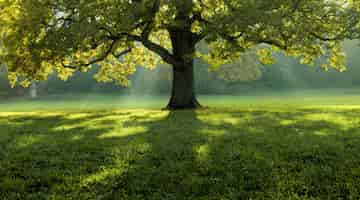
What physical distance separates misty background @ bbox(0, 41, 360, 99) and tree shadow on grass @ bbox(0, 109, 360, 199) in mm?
59050

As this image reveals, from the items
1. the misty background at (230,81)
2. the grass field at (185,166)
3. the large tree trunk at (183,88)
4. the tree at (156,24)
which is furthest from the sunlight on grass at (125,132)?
the misty background at (230,81)

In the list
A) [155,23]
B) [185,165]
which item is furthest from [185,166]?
[155,23]

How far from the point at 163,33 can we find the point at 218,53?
1120cm

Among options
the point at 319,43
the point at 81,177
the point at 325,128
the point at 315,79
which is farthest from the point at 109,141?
the point at 315,79

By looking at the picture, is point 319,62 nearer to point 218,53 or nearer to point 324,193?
point 218,53

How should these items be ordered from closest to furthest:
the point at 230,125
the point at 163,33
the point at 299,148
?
the point at 299,148, the point at 230,125, the point at 163,33

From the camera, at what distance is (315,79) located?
9512cm

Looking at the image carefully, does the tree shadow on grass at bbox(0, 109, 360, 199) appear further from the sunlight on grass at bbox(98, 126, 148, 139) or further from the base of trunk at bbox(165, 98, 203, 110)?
the base of trunk at bbox(165, 98, 203, 110)

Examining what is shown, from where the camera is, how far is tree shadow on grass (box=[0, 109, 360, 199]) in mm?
7535

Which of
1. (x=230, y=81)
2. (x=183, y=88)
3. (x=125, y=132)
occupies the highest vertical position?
(x=230, y=81)

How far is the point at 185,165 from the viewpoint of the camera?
30.0 feet

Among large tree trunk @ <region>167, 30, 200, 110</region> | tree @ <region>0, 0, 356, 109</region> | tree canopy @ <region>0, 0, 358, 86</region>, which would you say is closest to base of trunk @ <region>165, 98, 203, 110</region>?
large tree trunk @ <region>167, 30, 200, 110</region>

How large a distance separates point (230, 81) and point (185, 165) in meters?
66.9

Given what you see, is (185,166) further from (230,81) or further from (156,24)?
(230,81)
